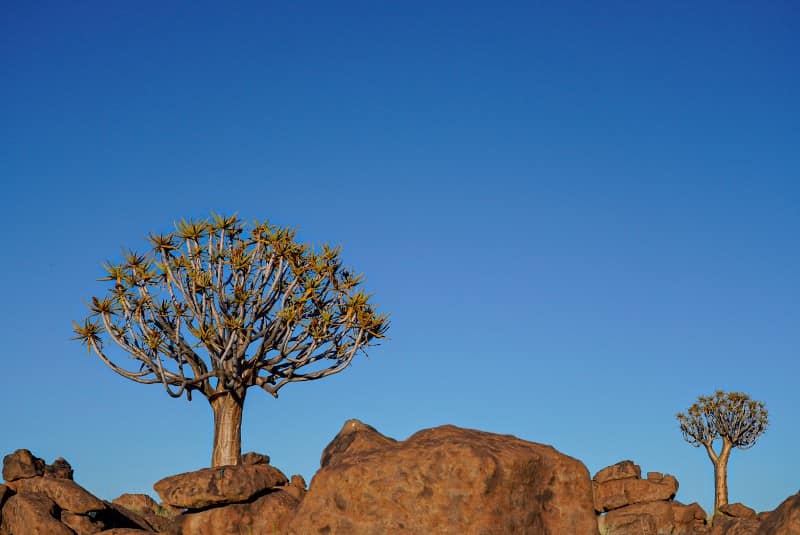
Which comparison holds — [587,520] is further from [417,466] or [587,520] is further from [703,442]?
[703,442]

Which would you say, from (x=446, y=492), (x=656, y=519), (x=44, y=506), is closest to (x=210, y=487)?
(x=44, y=506)

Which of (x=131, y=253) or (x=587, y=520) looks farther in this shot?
(x=131, y=253)

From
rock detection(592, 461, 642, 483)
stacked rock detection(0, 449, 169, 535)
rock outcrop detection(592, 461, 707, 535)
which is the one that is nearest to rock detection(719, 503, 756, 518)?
rock outcrop detection(592, 461, 707, 535)

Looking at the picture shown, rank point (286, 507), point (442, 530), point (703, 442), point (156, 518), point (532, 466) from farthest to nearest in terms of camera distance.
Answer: point (703, 442) < point (156, 518) < point (286, 507) < point (532, 466) < point (442, 530)

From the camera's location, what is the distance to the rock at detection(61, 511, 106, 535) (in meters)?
17.8

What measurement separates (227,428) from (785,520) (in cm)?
2118

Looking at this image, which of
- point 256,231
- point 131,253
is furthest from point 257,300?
point 131,253

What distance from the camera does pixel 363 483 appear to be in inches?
478

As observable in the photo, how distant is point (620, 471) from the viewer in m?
25.4

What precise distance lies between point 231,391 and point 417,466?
59.5 ft

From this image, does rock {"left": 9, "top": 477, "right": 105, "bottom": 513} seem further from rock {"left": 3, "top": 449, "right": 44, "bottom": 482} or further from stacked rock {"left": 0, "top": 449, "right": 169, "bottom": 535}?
rock {"left": 3, "top": 449, "right": 44, "bottom": 482}

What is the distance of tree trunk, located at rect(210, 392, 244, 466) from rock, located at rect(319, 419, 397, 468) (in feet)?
47.0

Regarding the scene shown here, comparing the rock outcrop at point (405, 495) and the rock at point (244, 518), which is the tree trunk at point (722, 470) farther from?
the rock at point (244, 518)

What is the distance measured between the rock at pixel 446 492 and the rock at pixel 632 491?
468 inches
